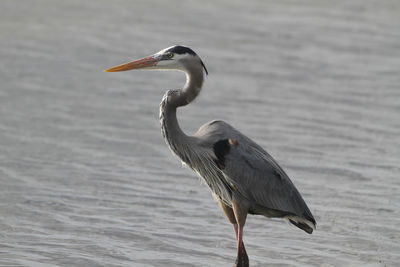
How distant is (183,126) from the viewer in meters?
10.8

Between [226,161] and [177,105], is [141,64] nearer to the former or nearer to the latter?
[177,105]

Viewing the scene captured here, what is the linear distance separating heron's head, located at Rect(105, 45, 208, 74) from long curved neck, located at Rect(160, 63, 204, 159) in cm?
4

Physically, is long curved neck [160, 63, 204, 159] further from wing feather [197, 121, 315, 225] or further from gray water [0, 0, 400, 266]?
gray water [0, 0, 400, 266]

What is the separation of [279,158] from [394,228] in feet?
7.32

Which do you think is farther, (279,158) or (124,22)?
(124,22)

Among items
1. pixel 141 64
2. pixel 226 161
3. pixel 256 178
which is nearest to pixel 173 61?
pixel 141 64

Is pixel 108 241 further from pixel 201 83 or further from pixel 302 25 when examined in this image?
pixel 302 25

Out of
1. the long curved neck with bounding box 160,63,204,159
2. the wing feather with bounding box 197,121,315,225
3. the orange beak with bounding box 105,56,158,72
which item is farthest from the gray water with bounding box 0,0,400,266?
the orange beak with bounding box 105,56,158,72

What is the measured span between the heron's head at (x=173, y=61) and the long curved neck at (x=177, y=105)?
0.13ft

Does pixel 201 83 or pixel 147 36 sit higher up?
pixel 201 83

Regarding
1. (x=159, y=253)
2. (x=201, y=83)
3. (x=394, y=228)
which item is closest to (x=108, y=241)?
(x=159, y=253)

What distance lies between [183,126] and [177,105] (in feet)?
12.8

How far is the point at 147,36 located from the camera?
15289mm

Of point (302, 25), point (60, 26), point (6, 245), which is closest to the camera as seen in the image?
point (6, 245)
